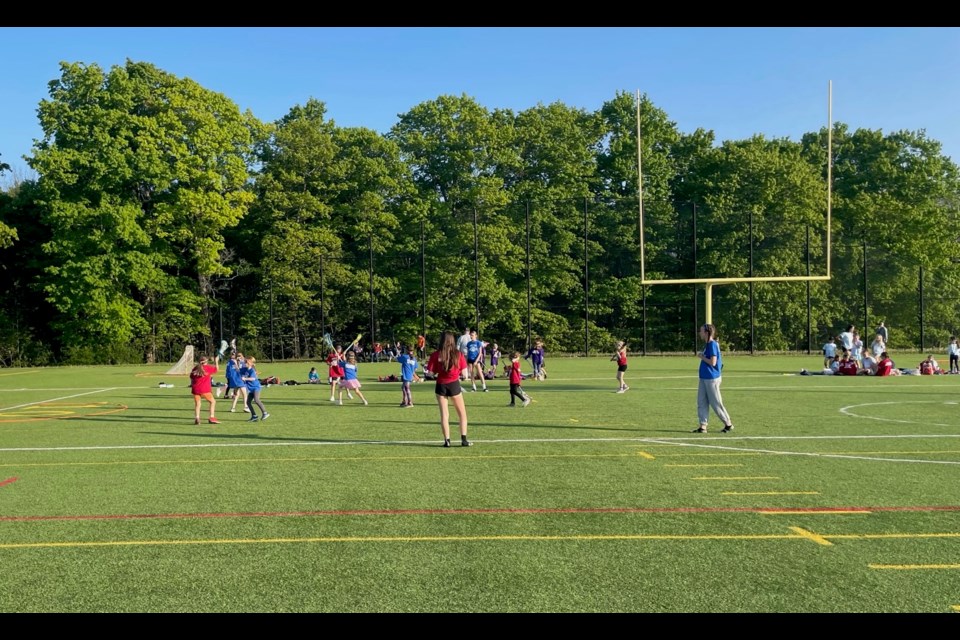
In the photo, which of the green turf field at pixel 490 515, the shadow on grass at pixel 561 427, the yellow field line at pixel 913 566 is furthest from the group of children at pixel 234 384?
the yellow field line at pixel 913 566

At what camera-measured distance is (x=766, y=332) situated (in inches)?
1993

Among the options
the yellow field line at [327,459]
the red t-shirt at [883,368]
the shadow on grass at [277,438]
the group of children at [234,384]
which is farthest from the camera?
the red t-shirt at [883,368]

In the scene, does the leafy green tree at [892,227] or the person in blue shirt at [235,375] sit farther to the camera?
the leafy green tree at [892,227]

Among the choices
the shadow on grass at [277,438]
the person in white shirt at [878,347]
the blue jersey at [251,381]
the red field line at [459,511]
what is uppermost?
the person in white shirt at [878,347]

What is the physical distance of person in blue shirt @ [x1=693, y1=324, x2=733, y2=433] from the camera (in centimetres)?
A: 1356

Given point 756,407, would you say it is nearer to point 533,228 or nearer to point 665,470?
point 665,470

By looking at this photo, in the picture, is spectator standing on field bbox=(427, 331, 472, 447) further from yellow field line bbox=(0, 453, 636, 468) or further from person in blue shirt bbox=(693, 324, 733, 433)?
person in blue shirt bbox=(693, 324, 733, 433)

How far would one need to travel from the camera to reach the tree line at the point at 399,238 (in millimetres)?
48125

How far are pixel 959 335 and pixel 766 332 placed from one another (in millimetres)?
12466

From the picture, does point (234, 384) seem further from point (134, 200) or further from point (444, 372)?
point (134, 200)

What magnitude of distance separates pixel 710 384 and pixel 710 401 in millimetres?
319

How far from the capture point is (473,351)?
24.2m

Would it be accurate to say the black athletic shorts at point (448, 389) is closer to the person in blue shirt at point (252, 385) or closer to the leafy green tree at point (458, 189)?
the person in blue shirt at point (252, 385)
